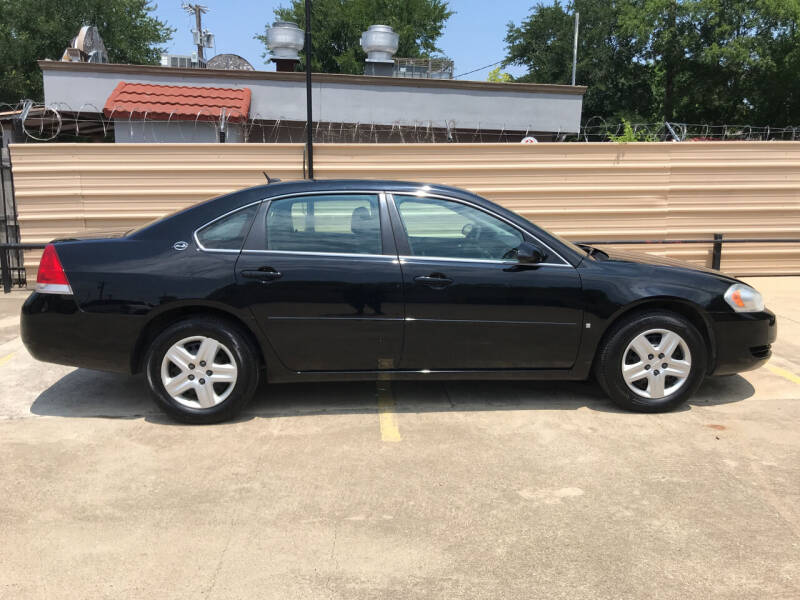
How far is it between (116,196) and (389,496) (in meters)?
6.70

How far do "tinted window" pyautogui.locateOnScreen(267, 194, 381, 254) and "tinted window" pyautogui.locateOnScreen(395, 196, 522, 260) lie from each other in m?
0.22

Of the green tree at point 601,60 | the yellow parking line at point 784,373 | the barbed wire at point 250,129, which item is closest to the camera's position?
the yellow parking line at point 784,373

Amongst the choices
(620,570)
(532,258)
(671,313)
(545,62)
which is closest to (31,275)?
(532,258)

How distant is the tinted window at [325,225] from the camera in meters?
4.52

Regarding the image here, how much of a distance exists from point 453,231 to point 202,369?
6.08 ft

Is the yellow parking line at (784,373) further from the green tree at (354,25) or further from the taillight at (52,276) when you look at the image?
the green tree at (354,25)

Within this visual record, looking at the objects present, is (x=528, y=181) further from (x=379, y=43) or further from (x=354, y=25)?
(x=354, y=25)

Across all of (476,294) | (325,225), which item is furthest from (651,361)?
(325,225)

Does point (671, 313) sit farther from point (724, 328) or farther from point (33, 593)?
point (33, 593)

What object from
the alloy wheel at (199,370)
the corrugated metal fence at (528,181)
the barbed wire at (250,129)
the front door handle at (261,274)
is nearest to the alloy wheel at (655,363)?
the front door handle at (261,274)

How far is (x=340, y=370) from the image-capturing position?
4586 millimetres

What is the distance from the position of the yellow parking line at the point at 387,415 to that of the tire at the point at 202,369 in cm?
88

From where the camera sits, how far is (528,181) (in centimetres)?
930

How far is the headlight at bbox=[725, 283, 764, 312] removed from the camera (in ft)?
15.5
